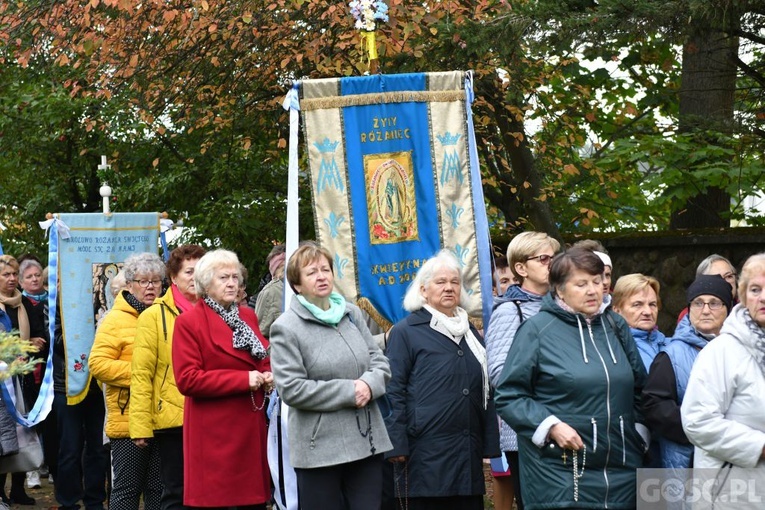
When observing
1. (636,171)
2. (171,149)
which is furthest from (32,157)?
(636,171)

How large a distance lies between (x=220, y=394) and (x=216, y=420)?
0.18 meters

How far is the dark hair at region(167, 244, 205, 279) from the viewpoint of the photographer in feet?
25.2

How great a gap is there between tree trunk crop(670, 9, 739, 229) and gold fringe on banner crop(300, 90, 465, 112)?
1.76 meters

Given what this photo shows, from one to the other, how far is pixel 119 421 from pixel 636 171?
28.5 feet

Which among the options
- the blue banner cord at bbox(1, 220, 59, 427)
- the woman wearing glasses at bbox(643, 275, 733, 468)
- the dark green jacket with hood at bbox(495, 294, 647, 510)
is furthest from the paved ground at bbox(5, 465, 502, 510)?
the dark green jacket with hood at bbox(495, 294, 647, 510)

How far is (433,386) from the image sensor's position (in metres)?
6.57

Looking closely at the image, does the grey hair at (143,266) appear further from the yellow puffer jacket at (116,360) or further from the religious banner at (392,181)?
the religious banner at (392,181)

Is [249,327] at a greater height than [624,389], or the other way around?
[249,327]

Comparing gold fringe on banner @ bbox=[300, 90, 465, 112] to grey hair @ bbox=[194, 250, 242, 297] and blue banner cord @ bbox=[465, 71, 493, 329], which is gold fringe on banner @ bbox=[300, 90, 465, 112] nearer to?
blue banner cord @ bbox=[465, 71, 493, 329]

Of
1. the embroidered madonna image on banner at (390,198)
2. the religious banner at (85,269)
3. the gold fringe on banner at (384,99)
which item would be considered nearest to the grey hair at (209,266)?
the embroidered madonna image on banner at (390,198)

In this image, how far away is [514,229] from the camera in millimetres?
13695

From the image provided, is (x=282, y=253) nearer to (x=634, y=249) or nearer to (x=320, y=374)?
(x=320, y=374)

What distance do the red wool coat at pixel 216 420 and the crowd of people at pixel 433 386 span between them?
1cm

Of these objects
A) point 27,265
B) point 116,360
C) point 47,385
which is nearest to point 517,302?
point 116,360
